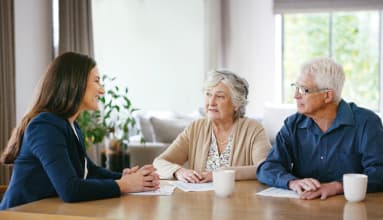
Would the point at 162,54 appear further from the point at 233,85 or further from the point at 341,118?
the point at 341,118

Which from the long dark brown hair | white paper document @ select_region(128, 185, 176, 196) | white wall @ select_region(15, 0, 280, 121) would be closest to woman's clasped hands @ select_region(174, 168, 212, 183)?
white paper document @ select_region(128, 185, 176, 196)

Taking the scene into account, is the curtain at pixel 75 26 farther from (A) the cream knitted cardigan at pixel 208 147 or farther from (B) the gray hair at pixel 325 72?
(B) the gray hair at pixel 325 72

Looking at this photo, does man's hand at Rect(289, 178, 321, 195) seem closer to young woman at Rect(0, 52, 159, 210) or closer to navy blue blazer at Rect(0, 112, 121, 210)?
young woman at Rect(0, 52, 159, 210)

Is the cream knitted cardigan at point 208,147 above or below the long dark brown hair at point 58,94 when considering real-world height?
below

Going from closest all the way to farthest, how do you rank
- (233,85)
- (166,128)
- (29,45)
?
(233,85) → (29,45) → (166,128)

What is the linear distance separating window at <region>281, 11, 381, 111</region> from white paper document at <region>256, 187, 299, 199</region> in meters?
4.64

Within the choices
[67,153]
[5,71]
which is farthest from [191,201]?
[5,71]

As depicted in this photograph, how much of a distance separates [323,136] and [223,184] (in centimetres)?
56

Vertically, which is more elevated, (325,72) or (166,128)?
(325,72)

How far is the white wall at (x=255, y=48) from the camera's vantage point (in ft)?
22.0

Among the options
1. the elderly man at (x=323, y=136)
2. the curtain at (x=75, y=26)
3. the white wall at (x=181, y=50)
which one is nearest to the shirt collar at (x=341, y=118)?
the elderly man at (x=323, y=136)

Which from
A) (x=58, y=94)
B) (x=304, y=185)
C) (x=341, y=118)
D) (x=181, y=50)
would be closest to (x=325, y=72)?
(x=341, y=118)

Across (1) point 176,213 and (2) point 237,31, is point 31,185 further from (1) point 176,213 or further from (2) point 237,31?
(2) point 237,31

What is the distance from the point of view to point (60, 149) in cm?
209
